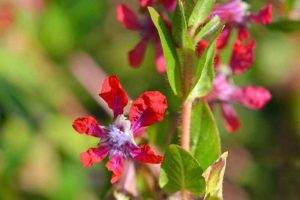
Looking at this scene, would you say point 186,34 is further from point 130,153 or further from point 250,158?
point 250,158

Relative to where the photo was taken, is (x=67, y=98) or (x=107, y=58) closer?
(x=67, y=98)

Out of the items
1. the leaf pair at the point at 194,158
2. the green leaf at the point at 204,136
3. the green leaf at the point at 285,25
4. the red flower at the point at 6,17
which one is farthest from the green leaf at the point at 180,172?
the red flower at the point at 6,17

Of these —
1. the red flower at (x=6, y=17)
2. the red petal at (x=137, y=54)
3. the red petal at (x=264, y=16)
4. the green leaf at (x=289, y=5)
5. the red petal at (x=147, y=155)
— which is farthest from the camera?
the red flower at (x=6, y=17)

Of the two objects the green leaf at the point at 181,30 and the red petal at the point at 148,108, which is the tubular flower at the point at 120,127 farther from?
the green leaf at the point at 181,30

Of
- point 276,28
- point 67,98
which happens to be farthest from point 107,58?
point 276,28

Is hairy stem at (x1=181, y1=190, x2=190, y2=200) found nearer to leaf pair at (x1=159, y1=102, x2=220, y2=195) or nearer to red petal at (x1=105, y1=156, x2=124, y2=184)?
leaf pair at (x1=159, y1=102, x2=220, y2=195)

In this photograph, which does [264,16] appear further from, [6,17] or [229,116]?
[6,17]
